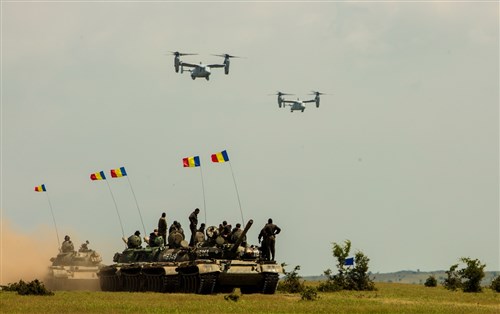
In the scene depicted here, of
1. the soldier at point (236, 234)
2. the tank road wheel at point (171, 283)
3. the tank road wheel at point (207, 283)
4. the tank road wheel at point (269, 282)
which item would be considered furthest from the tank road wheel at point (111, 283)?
the tank road wheel at point (269, 282)

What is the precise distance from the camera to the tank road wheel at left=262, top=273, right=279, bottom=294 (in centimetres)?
4250

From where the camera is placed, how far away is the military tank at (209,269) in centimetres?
4169

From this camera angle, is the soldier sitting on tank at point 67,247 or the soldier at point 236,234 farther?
the soldier sitting on tank at point 67,247

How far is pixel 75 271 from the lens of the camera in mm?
55531

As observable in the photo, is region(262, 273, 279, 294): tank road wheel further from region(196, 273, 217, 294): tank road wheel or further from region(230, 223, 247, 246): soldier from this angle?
region(196, 273, 217, 294): tank road wheel

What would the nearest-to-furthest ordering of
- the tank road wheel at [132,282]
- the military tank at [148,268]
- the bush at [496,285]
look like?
the military tank at [148,268], the tank road wheel at [132,282], the bush at [496,285]

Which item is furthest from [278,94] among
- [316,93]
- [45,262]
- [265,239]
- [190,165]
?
[265,239]

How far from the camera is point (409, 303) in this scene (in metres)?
37.3

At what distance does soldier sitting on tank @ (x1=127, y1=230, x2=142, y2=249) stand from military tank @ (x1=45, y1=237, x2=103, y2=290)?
600 centimetres

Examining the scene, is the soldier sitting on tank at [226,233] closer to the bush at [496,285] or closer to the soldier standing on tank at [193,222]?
the soldier standing on tank at [193,222]

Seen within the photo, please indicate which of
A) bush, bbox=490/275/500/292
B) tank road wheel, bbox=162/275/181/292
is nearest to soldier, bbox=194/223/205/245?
tank road wheel, bbox=162/275/181/292

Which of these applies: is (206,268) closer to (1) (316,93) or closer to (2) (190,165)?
(2) (190,165)

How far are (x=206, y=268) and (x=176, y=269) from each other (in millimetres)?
2745

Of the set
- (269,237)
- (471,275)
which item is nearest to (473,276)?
(471,275)
